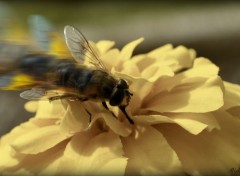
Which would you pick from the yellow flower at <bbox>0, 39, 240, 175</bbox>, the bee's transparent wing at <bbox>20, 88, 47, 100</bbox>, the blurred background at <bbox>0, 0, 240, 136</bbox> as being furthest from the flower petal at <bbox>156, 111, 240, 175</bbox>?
the blurred background at <bbox>0, 0, 240, 136</bbox>

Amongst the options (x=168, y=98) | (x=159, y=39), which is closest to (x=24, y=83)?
(x=168, y=98)

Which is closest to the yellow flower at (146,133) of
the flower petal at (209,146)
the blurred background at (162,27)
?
the flower petal at (209,146)

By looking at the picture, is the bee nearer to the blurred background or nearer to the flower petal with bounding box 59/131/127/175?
the flower petal with bounding box 59/131/127/175

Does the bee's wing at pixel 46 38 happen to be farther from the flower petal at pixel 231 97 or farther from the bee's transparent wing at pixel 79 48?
the flower petal at pixel 231 97

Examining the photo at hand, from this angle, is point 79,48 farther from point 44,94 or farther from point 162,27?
point 162,27

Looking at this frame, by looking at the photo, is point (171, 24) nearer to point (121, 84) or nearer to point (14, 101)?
point (14, 101)

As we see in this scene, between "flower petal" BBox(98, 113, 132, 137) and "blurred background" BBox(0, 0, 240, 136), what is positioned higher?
"flower petal" BBox(98, 113, 132, 137)

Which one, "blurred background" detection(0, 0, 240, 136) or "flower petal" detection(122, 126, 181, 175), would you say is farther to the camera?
"blurred background" detection(0, 0, 240, 136)

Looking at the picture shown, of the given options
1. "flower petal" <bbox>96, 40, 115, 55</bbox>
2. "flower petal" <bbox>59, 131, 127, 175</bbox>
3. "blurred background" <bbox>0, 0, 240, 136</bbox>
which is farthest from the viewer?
"blurred background" <bbox>0, 0, 240, 136</bbox>
